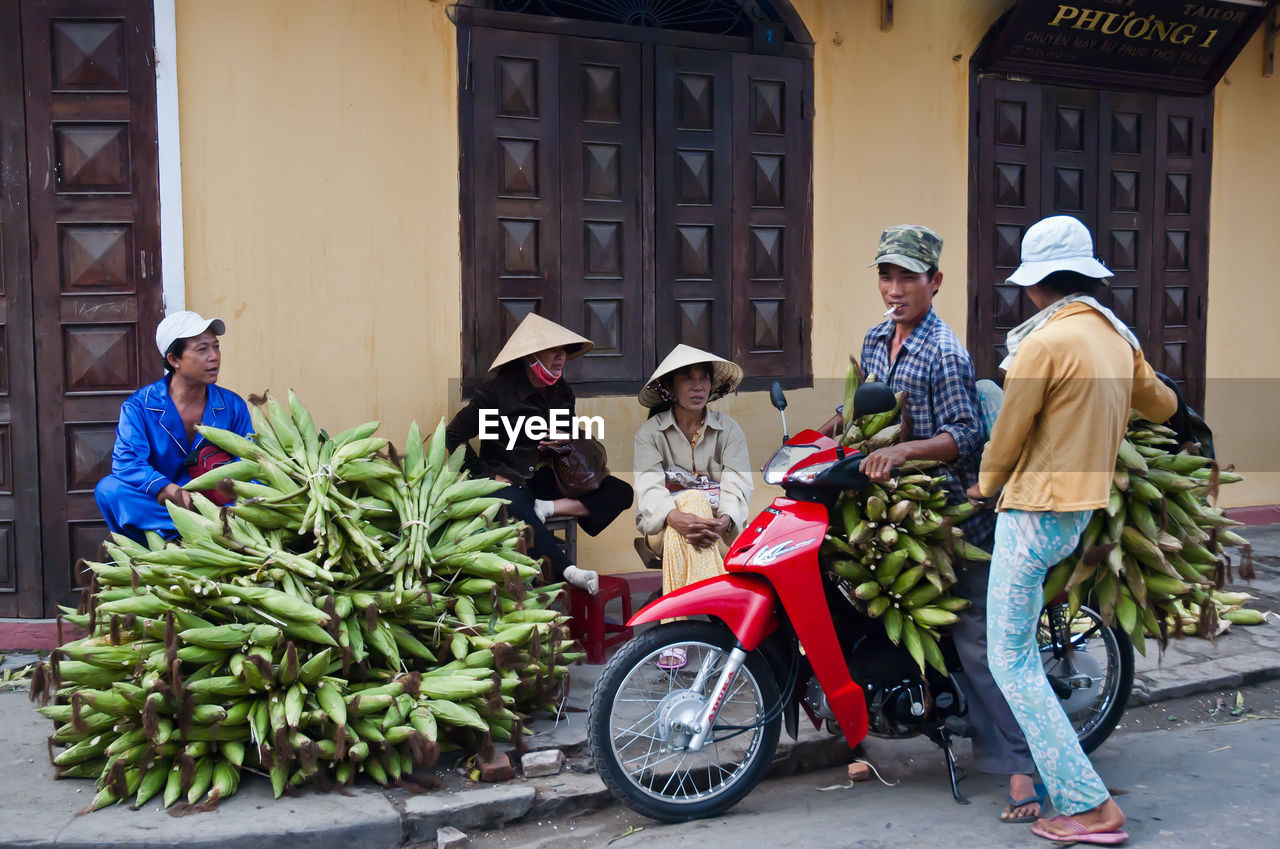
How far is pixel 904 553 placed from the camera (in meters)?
3.56

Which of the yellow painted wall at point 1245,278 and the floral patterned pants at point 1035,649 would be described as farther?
the yellow painted wall at point 1245,278

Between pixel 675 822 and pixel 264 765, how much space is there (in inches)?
51.4

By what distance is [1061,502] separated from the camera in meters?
3.26

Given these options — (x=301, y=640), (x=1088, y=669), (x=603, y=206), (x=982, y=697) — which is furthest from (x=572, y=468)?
(x=1088, y=669)

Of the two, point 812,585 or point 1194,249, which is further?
point 1194,249

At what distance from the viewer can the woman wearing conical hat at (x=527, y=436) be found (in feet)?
16.7

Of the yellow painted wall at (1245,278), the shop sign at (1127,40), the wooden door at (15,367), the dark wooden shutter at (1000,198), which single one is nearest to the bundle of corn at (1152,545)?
the dark wooden shutter at (1000,198)

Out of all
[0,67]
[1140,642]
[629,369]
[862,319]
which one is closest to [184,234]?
[0,67]

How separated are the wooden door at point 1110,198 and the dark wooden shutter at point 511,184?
111 inches

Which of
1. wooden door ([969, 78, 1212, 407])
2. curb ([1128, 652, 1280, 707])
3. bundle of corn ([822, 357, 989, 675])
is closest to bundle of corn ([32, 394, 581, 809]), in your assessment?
bundle of corn ([822, 357, 989, 675])

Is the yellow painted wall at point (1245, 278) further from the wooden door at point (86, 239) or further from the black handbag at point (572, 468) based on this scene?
the wooden door at point (86, 239)

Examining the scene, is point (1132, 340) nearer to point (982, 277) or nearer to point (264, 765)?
point (264, 765)

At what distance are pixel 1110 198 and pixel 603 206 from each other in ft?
11.9

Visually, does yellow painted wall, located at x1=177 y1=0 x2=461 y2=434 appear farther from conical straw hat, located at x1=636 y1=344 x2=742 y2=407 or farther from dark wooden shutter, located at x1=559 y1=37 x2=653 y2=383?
conical straw hat, located at x1=636 y1=344 x2=742 y2=407
